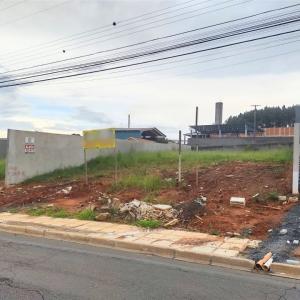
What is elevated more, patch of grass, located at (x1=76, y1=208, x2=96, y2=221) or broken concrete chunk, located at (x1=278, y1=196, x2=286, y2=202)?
broken concrete chunk, located at (x1=278, y1=196, x2=286, y2=202)

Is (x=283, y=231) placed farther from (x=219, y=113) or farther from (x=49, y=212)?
(x=219, y=113)

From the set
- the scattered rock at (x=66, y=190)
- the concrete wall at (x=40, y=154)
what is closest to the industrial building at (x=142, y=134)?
the concrete wall at (x=40, y=154)

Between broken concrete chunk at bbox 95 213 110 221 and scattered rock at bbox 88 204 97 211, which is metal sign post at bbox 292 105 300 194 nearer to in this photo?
broken concrete chunk at bbox 95 213 110 221

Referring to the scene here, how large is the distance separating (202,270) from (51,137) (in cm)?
1687

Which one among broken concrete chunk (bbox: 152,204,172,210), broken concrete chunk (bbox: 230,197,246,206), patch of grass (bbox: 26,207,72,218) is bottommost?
patch of grass (bbox: 26,207,72,218)

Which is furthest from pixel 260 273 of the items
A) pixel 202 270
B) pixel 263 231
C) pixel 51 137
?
pixel 51 137

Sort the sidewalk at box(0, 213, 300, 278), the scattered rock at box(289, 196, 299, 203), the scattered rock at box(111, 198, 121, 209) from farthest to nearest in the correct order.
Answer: the scattered rock at box(289, 196, 299, 203) → the scattered rock at box(111, 198, 121, 209) → the sidewalk at box(0, 213, 300, 278)

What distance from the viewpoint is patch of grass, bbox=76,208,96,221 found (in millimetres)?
12743

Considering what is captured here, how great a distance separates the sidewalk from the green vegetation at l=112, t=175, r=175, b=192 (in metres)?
4.03

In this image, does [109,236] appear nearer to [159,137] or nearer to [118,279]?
[118,279]

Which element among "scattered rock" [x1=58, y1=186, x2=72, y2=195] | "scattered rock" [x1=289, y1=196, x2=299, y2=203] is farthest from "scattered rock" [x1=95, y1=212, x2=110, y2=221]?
"scattered rock" [x1=289, y1=196, x2=299, y2=203]

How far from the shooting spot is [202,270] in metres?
7.63

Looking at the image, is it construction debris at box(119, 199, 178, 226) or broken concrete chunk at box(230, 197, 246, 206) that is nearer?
construction debris at box(119, 199, 178, 226)

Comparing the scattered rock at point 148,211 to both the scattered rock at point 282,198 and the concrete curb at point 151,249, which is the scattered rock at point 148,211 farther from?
the scattered rock at point 282,198
